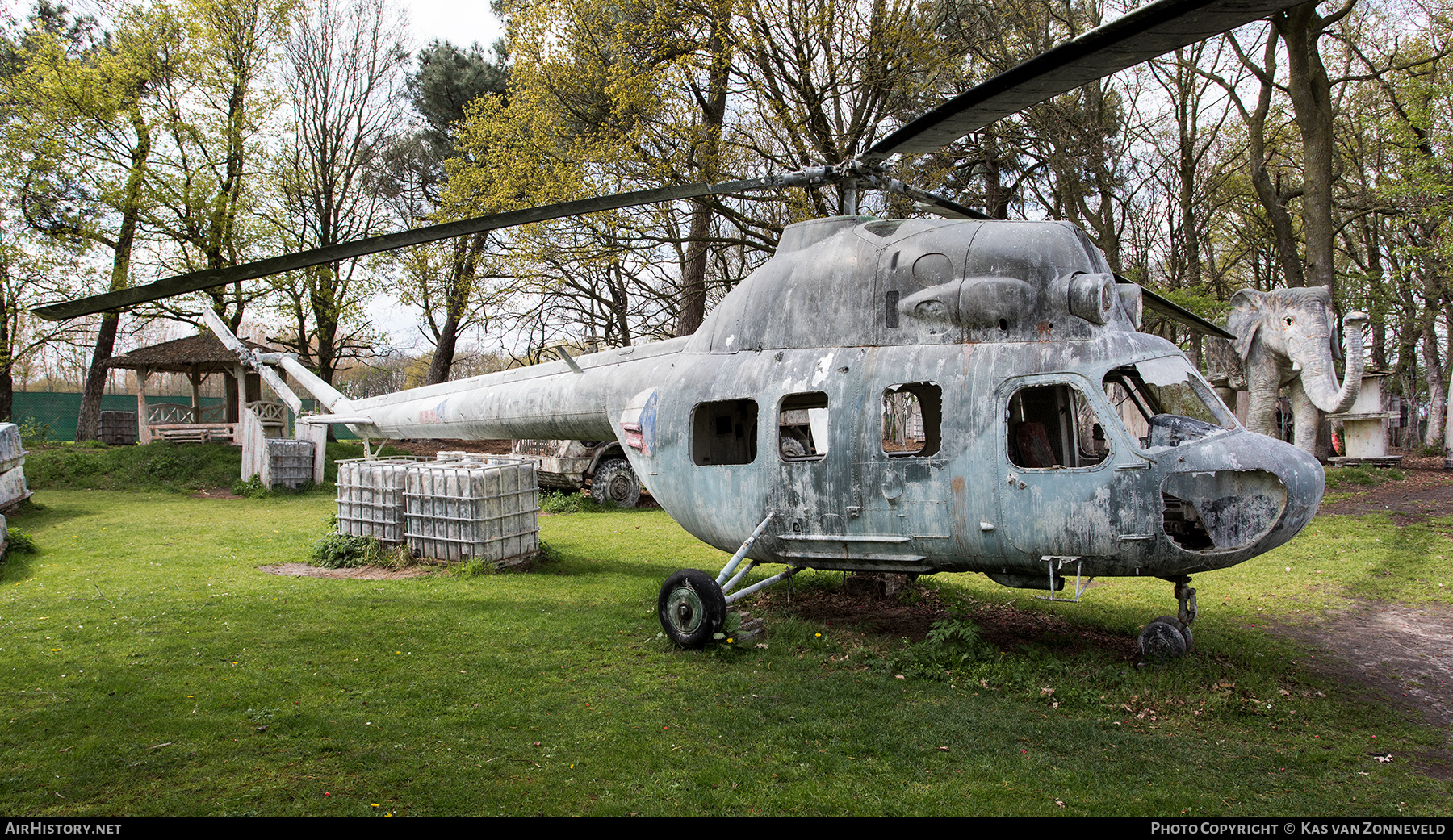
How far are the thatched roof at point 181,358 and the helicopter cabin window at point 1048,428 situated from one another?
22728mm

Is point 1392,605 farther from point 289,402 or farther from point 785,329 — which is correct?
point 289,402

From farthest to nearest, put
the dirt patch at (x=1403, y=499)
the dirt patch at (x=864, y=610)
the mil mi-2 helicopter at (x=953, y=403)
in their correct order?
the dirt patch at (x=1403, y=499)
the dirt patch at (x=864, y=610)
the mil mi-2 helicopter at (x=953, y=403)

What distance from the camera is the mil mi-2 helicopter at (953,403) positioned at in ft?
18.7

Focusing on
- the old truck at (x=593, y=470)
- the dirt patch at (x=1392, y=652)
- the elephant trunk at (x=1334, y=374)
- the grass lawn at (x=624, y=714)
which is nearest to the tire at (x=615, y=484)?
the old truck at (x=593, y=470)

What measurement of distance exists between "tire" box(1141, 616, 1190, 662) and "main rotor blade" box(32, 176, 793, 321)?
17.1 feet

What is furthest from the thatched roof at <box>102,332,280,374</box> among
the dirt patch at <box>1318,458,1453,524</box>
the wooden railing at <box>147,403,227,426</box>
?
the dirt patch at <box>1318,458,1453,524</box>

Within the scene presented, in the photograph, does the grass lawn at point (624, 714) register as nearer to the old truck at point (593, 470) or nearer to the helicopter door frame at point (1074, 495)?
the helicopter door frame at point (1074, 495)

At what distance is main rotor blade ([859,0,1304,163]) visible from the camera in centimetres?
425

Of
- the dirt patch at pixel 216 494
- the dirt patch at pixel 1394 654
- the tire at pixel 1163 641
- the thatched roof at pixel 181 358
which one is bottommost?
the dirt patch at pixel 1394 654

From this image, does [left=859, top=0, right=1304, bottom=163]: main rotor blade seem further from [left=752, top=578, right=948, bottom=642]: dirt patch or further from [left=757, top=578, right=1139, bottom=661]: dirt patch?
[left=752, top=578, right=948, bottom=642]: dirt patch

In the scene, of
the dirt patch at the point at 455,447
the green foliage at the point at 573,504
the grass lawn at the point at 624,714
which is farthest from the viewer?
the dirt patch at the point at 455,447
